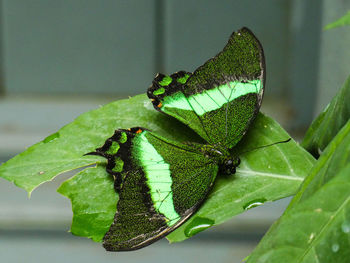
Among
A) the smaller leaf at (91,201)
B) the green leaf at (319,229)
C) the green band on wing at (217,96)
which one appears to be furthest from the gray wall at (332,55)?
the green leaf at (319,229)

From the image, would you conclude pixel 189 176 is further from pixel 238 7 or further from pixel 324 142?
pixel 238 7

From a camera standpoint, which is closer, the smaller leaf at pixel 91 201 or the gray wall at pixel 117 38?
the smaller leaf at pixel 91 201

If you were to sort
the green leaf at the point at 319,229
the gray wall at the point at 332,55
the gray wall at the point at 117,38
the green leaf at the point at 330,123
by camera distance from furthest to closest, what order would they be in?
1. the gray wall at the point at 117,38
2. the gray wall at the point at 332,55
3. the green leaf at the point at 330,123
4. the green leaf at the point at 319,229

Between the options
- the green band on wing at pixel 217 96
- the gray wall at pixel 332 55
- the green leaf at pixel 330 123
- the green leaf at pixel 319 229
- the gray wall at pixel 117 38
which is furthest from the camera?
the gray wall at pixel 117 38

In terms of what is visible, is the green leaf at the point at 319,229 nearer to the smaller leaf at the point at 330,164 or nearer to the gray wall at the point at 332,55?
the smaller leaf at the point at 330,164

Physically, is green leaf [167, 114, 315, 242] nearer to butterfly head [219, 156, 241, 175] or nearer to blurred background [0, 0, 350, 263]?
butterfly head [219, 156, 241, 175]

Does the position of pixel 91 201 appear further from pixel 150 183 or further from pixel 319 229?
pixel 319 229

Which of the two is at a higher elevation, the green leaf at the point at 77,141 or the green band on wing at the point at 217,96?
the green band on wing at the point at 217,96

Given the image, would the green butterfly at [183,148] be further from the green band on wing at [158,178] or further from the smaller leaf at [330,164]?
the smaller leaf at [330,164]

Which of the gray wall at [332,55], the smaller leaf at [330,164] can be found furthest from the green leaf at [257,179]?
the gray wall at [332,55]
